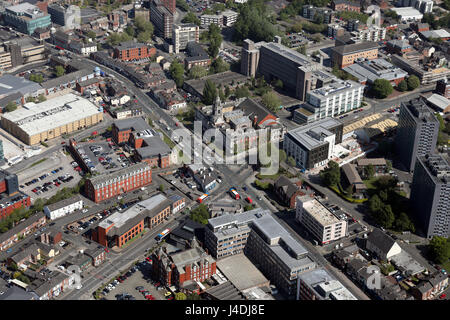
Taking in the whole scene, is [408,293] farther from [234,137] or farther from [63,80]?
[63,80]

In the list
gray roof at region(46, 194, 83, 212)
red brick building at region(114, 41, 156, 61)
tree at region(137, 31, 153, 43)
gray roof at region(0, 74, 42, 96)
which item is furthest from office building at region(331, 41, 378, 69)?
gray roof at region(46, 194, 83, 212)

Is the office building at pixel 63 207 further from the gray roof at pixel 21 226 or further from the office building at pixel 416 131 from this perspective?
the office building at pixel 416 131

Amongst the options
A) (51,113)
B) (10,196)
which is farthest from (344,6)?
(10,196)

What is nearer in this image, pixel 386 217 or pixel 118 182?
pixel 386 217

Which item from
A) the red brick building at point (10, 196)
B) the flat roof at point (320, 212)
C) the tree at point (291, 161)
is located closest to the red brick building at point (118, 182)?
the red brick building at point (10, 196)

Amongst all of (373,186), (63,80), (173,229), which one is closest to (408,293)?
(373,186)

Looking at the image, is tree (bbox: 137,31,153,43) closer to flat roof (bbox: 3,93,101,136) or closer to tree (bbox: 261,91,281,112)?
flat roof (bbox: 3,93,101,136)

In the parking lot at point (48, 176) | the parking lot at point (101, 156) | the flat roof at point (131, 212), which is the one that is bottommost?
the parking lot at point (48, 176)

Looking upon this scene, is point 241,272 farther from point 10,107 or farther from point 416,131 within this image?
point 10,107
